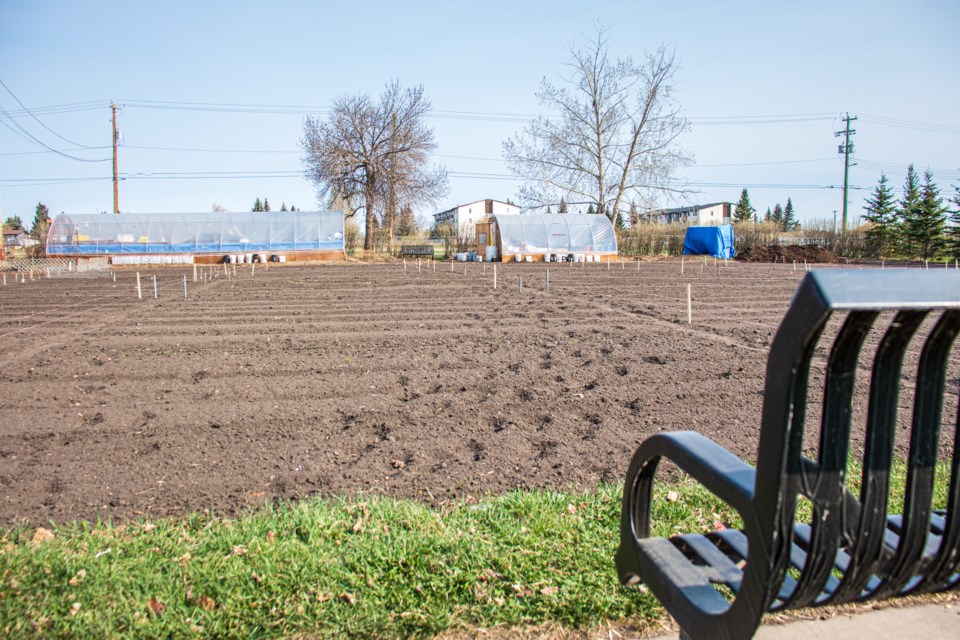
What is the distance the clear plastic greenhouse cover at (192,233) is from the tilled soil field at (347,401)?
1272 inches

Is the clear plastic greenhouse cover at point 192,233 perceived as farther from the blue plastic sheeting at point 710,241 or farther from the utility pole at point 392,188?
the blue plastic sheeting at point 710,241

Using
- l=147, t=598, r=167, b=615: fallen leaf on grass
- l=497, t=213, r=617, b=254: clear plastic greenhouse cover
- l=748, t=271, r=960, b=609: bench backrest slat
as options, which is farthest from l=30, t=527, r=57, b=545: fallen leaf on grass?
l=497, t=213, r=617, b=254: clear plastic greenhouse cover

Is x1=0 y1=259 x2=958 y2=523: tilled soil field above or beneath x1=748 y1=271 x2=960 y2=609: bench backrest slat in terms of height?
beneath

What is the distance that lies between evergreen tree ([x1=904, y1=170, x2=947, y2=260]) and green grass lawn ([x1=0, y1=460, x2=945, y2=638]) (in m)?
57.8

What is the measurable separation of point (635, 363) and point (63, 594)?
22.6ft

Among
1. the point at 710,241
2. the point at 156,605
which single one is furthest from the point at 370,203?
the point at 156,605

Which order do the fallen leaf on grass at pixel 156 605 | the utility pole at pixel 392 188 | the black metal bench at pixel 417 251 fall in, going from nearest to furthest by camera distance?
the fallen leaf on grass at pixel 156 605
the black metal bench at pixel 417 251
the utility pole at pixel 392 188

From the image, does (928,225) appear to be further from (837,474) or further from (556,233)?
(837,474)

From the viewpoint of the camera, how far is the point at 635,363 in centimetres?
848

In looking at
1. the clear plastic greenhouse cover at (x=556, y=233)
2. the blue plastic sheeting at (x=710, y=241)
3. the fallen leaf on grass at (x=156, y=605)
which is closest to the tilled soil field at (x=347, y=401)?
the fallen leaf on grass at (x=156, y=605)

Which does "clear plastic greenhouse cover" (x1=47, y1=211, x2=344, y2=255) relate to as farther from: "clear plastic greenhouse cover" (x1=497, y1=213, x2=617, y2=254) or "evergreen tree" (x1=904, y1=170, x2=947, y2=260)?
"evergreen tree" (x1=904, y1=170, x2=947, y2=260)

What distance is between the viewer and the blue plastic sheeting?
167 feet

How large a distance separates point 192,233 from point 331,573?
47205 millimetres

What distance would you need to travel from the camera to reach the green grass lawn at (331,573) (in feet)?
8.54
